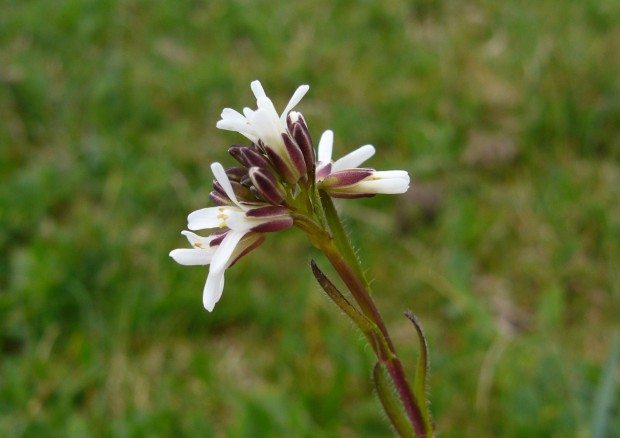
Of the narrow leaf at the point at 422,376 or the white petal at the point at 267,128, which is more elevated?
the white petal at the point at 267,128

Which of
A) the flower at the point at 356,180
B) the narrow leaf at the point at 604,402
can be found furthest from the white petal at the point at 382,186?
the narrow leaf at the point at 604,402

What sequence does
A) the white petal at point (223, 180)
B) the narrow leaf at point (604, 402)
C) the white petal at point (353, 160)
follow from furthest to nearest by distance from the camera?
1. the narrow leaf at point (604, 402)
2. the white petal at point (353, 160)
3. the white petal at point (223, 180)

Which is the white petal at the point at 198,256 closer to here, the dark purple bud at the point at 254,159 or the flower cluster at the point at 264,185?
the flower cluster at the point at 264,185

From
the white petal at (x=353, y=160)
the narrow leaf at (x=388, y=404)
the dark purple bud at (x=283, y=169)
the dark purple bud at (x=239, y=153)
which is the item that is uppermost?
the dark purple bud at (x=239, y=153)

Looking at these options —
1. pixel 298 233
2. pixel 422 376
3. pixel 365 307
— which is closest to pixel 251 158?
pixel 365 307

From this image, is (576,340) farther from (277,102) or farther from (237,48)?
(237,48)

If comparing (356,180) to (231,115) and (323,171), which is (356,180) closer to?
(323,171)
